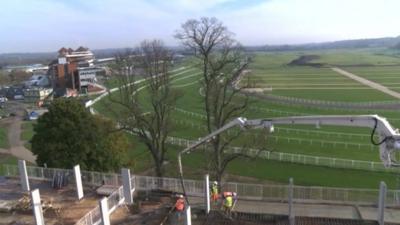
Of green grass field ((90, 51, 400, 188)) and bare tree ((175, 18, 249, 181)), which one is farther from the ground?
bare tree ((175, 18, 249, 181))

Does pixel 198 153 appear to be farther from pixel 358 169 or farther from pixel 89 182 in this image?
pixel 89 182

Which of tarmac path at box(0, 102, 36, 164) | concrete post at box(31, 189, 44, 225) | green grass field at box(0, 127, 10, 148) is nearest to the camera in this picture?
concrete post at box(31, 189, 44, 225)

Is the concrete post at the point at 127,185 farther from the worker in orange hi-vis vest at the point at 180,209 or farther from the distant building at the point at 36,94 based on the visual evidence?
the distant building at the point at 36,94

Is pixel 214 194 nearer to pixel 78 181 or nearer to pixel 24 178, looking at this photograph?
pixel 78 181

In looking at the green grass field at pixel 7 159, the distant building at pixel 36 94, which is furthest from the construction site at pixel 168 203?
the distant building at pixel 36 94

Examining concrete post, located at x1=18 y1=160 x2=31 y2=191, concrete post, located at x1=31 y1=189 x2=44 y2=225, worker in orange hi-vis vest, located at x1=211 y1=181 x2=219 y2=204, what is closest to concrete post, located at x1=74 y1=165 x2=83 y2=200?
concrete post, located at x1=31 y1=189 x2=44 y2=225

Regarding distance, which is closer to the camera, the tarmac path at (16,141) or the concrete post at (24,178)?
the concrete post at (24,178)

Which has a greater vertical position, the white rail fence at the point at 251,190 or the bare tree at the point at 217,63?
the bare tree at the point at 217,63

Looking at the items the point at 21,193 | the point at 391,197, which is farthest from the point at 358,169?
the point at 21,193

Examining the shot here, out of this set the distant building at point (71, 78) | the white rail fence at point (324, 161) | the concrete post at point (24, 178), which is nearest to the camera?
the concrete post at point (24, 178)

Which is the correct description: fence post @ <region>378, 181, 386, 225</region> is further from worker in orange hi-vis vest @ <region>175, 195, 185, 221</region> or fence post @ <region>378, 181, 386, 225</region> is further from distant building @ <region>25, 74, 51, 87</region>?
distant building @ <region>25, 74, 51, 87</region>
